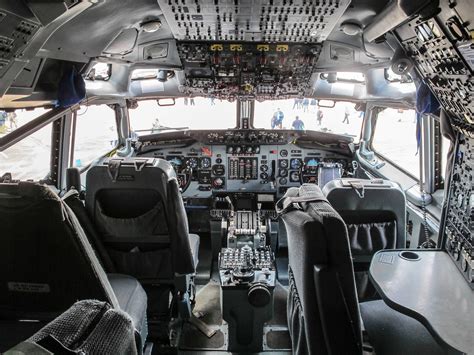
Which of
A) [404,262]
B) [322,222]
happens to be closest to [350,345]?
[322,222]

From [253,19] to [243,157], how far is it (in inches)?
105

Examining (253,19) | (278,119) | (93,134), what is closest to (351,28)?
(253,19)

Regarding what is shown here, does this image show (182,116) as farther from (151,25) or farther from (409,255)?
(409,255)

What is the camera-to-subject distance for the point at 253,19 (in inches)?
96.0

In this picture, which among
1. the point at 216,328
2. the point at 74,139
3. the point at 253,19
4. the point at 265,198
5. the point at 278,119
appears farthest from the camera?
the point at 278,119

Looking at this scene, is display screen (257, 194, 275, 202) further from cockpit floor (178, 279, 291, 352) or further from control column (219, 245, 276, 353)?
control column (219, 245, 276, 353)

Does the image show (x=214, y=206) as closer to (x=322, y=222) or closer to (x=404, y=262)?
(x=404, y=262)

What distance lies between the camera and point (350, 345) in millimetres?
1398

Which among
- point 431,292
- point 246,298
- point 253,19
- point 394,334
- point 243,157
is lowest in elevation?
point 246,298

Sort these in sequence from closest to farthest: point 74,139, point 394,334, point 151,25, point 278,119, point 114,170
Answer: point 394,334
point 114,170
point 151,25
point 74,139
point 278,119

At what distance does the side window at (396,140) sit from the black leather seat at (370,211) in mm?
1650

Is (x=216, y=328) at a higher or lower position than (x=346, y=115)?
lower

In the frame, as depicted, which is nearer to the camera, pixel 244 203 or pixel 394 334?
pixel 394 334

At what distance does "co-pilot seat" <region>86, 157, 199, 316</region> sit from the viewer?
259cm
